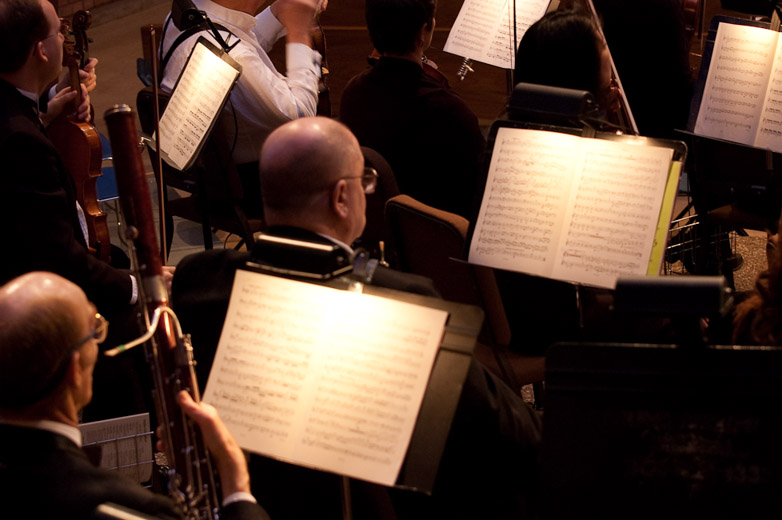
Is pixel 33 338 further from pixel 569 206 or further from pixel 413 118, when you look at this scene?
pixel 413 118

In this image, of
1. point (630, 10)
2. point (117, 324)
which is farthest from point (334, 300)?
point (630, 10)

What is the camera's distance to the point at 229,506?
1389mm

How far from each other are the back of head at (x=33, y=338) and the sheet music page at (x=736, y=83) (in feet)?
6.74

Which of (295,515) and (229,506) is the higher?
(229,506)

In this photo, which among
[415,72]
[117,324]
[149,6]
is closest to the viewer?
[117,324]

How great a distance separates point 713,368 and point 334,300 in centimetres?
59

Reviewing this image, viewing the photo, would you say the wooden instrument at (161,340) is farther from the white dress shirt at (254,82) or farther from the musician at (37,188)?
the white dress shirt at (254,82)

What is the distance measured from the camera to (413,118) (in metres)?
2.91

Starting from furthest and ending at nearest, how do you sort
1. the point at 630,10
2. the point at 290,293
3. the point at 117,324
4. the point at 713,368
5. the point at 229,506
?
1. the point at 630,10
2. the point at 117,324
3. the point at 290,293
4. the point at 229,506
5. the point at 713,368

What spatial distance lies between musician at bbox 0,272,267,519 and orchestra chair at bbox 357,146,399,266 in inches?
43.3

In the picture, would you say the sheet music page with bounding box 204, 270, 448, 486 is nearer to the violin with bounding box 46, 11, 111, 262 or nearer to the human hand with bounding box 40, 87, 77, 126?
the violin with bounding box 46, 11, 111, 262

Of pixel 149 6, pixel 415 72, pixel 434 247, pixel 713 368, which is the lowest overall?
pixel 149 6

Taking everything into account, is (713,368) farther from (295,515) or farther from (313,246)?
(295,515)

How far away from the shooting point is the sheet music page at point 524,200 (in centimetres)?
207
